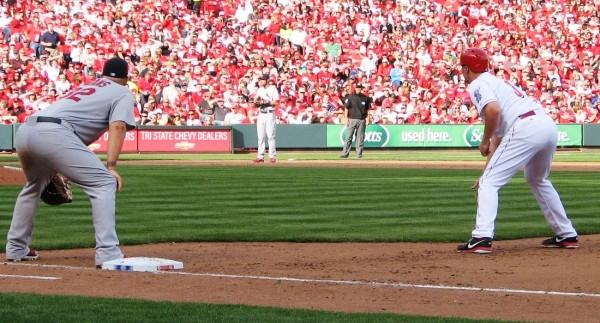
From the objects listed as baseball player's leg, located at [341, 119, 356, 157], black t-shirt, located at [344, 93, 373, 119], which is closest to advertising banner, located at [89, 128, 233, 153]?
baseball player's leg, located at [341, 119, 356, 157]

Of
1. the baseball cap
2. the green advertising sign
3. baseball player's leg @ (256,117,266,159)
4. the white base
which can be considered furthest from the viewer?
the green advertising sign

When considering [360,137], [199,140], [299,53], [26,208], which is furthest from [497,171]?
[299,53]

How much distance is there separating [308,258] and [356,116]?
21478 mm

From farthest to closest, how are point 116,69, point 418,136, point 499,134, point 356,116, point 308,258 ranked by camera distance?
point 418,136 < point 356,116 < point 499,134 < point 308,258 < point 116,69

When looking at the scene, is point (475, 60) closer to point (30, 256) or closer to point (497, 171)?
point (497, 171)

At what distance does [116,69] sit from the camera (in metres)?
9.09

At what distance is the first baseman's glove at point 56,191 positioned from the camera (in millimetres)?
9633

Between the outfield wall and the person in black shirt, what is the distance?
195 inches

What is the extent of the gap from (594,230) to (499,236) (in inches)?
48.8

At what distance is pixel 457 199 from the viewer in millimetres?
16516

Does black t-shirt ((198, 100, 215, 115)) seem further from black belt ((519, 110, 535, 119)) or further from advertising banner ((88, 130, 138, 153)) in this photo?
black belt ((519, 110, 535, 119))

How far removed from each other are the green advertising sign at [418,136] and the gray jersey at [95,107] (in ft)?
91.7

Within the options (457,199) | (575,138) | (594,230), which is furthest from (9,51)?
(594,230)

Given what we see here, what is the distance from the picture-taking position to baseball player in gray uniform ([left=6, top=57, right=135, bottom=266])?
886 centimetres
